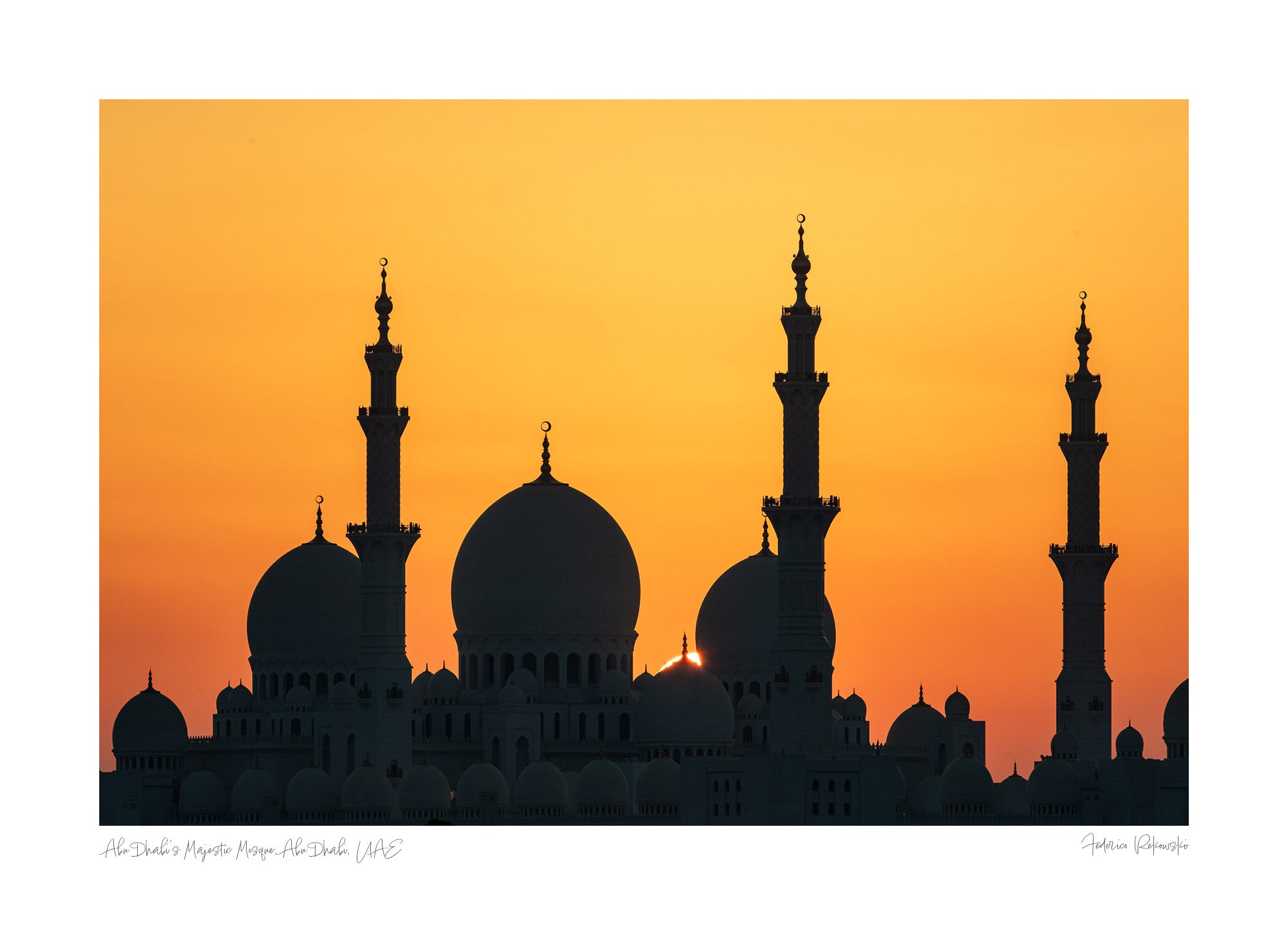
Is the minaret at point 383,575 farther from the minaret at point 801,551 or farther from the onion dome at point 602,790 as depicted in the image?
the minaret at point 801,551

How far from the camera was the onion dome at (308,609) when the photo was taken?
312ft

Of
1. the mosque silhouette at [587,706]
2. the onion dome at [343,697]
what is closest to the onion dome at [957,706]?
the mosque silhouette at [587,706]

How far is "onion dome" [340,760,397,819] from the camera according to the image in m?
81.6

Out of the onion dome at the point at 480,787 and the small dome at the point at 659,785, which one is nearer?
the onion dome at the point at 480,787

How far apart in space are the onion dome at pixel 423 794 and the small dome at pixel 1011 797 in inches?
519

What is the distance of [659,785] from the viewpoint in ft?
278

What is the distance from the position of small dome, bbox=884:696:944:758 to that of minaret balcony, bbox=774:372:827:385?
15.4m

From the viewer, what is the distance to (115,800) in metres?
87.8

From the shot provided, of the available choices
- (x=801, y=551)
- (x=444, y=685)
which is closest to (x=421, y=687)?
(x=444, y=685)

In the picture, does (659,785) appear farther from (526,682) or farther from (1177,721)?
(1177,721)

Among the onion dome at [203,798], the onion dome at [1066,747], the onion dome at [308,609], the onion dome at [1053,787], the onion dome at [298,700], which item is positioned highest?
the onion dome at [308,609]

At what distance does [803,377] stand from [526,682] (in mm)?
15206

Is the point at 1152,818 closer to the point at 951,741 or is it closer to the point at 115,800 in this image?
the point at 951,741
